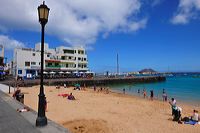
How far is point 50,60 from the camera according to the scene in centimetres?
6931

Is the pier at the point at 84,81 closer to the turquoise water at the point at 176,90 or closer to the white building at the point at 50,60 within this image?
the turquoise water at the point at 176,90

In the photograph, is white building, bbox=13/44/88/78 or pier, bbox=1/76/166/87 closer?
pier, bbox=1/76/166/87

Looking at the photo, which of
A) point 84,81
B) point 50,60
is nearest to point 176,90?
point 84,81

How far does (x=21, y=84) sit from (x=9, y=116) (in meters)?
35.6

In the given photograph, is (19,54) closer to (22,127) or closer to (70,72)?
(70,72)

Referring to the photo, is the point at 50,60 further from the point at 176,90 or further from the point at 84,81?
the point at 176,90

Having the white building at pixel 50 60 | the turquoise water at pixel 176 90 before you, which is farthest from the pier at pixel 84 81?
the white building at pixel 50 60

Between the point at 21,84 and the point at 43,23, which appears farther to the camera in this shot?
the point at 21,84

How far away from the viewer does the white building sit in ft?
210

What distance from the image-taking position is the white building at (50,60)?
63919 millimetres

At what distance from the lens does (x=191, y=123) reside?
14.1 m

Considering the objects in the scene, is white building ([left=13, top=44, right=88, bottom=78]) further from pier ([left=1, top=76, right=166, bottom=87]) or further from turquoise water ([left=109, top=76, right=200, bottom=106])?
turquoise water ([left=109, top=76, right=200, bottom=106])

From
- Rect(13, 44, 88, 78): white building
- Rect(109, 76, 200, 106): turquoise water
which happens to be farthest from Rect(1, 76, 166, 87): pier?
Rect(13, 44, 88, 78): white building

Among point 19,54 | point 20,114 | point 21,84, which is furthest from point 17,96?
point 19,54
